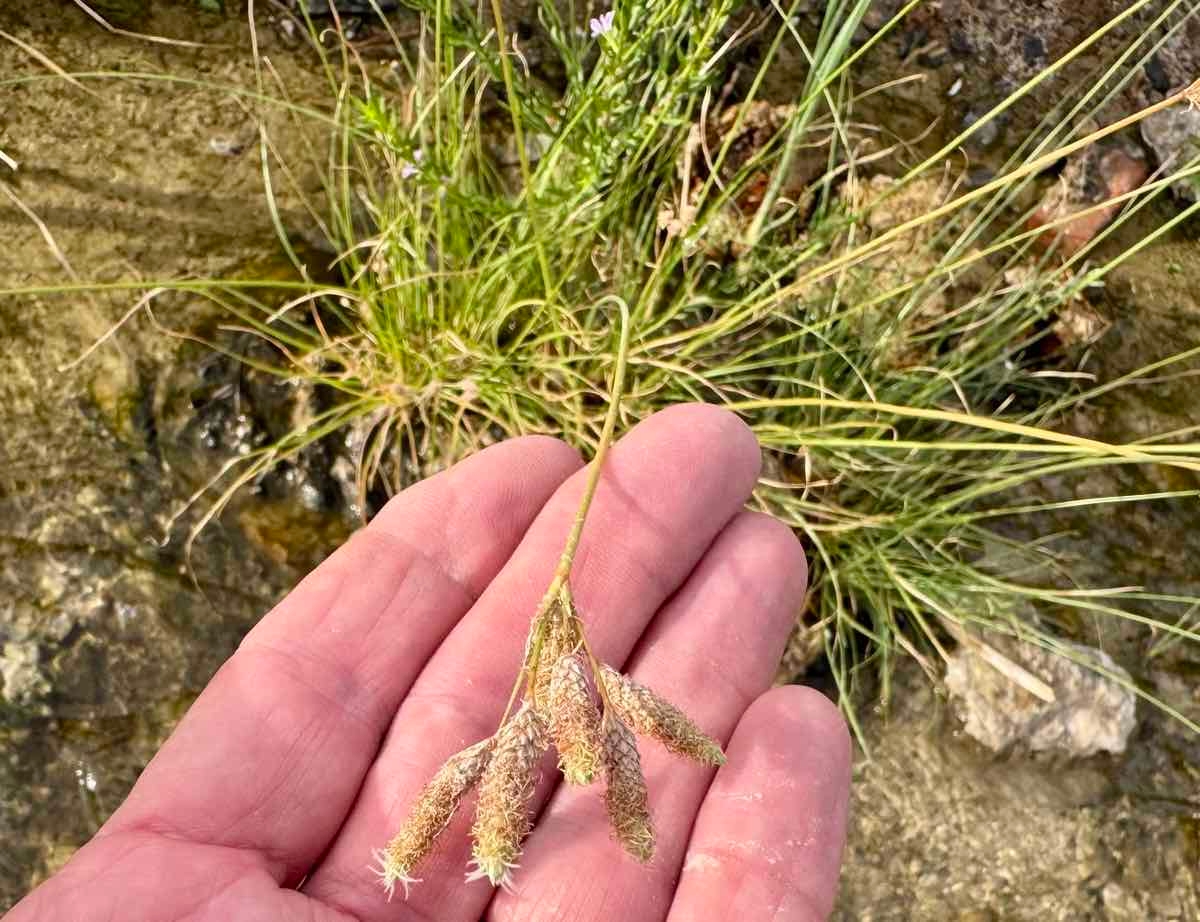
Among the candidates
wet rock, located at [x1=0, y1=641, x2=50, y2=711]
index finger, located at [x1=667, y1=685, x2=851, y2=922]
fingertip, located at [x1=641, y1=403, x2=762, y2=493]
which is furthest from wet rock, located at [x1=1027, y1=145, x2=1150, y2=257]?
wet rock, located at [x1=0, y1=641, x2=50, y2=711]

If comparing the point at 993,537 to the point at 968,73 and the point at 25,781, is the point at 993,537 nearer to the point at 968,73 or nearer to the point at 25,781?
the point at 968,73

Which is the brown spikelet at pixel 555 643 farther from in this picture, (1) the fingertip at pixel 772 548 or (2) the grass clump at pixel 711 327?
(2) the grass clump at pixel 711 327

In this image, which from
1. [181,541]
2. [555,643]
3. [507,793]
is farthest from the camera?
[181,541]

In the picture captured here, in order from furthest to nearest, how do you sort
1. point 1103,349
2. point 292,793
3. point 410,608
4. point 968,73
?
point 968,73 < point 1103,349 < point 410,608 < point 292,793

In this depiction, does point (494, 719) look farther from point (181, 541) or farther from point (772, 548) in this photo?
point (181, 541)

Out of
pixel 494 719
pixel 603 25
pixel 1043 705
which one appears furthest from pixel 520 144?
pixel 1043 705

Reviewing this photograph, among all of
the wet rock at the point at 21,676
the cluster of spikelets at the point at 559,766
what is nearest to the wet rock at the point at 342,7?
the wet rock at the point at 21,676

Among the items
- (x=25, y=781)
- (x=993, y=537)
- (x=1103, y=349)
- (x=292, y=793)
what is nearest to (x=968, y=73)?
(x=1103, y=349)
